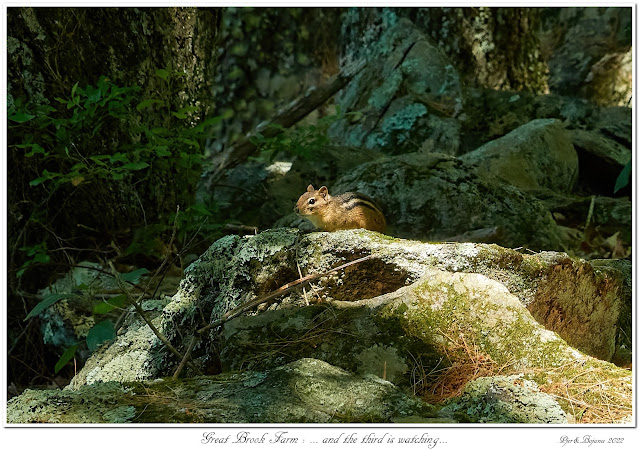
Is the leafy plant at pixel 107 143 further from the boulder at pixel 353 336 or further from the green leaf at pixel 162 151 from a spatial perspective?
the boulder at pixel 353 336

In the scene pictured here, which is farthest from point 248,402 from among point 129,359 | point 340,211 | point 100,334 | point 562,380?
point 340,211

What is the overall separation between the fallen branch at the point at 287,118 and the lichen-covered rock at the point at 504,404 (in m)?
4.20

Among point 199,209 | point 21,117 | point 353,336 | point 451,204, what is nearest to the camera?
point 353,336

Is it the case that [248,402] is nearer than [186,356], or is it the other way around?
[248,402]

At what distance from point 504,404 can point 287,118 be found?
5101 mm

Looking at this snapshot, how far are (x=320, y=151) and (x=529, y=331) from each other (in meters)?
3.72

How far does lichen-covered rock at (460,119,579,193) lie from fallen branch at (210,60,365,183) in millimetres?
1857

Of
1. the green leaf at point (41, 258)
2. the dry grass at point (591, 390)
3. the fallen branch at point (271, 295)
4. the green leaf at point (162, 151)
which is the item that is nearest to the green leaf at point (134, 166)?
the green leaf at point (162, 151)

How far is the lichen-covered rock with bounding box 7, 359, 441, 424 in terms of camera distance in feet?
6.84

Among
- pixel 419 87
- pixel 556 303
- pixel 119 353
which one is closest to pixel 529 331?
pixel 556 303

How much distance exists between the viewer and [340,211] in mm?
4055

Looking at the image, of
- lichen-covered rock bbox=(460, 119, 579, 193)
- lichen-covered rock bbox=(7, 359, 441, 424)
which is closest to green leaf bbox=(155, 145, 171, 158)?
lichen-covered rock bbox=(7, 359, 441, 424)

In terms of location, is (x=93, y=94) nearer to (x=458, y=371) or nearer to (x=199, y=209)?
(x=199, y=209)

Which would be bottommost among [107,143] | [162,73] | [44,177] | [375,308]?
[375,308]
